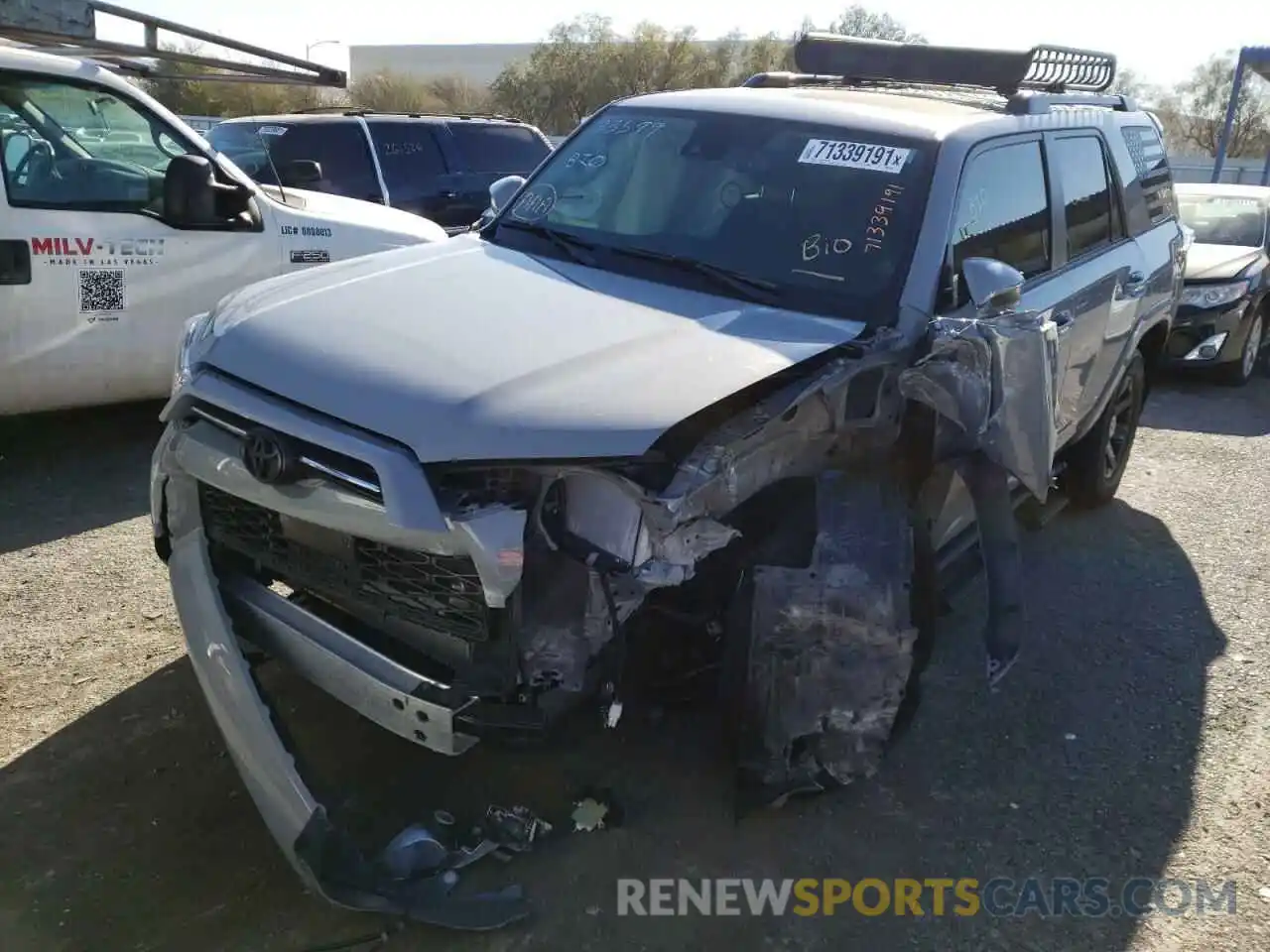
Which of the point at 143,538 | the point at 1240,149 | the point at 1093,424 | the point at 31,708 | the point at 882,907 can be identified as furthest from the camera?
the point at 1240,149

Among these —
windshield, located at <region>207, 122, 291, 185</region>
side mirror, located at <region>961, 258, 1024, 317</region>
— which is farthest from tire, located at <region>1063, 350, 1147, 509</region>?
windshield, located at <region>207, 122, 291, 185</region>


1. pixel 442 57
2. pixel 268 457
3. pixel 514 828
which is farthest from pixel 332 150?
pixel 442 57

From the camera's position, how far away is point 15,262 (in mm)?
4734

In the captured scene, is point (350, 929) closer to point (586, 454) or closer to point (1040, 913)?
point (586, 454)

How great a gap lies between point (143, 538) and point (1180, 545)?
4.83m

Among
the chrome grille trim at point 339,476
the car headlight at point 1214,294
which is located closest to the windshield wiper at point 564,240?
the chrome grille trim at point 339,476

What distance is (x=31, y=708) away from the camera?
3.30m

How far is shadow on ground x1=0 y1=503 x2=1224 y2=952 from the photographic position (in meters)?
2.57

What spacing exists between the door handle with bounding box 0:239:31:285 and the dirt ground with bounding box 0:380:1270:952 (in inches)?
43.4

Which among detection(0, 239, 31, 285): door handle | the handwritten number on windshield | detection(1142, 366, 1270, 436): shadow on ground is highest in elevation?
the handwritten number on windshield

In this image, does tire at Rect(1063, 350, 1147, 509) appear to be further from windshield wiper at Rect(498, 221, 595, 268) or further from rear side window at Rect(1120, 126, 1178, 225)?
windshield wiper at Rect(498, 221, 595, 268)

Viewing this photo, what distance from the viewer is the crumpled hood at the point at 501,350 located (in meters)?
2.44

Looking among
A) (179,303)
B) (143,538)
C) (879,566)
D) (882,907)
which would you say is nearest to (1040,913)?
(882,907)

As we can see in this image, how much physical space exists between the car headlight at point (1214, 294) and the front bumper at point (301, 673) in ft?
26.6
